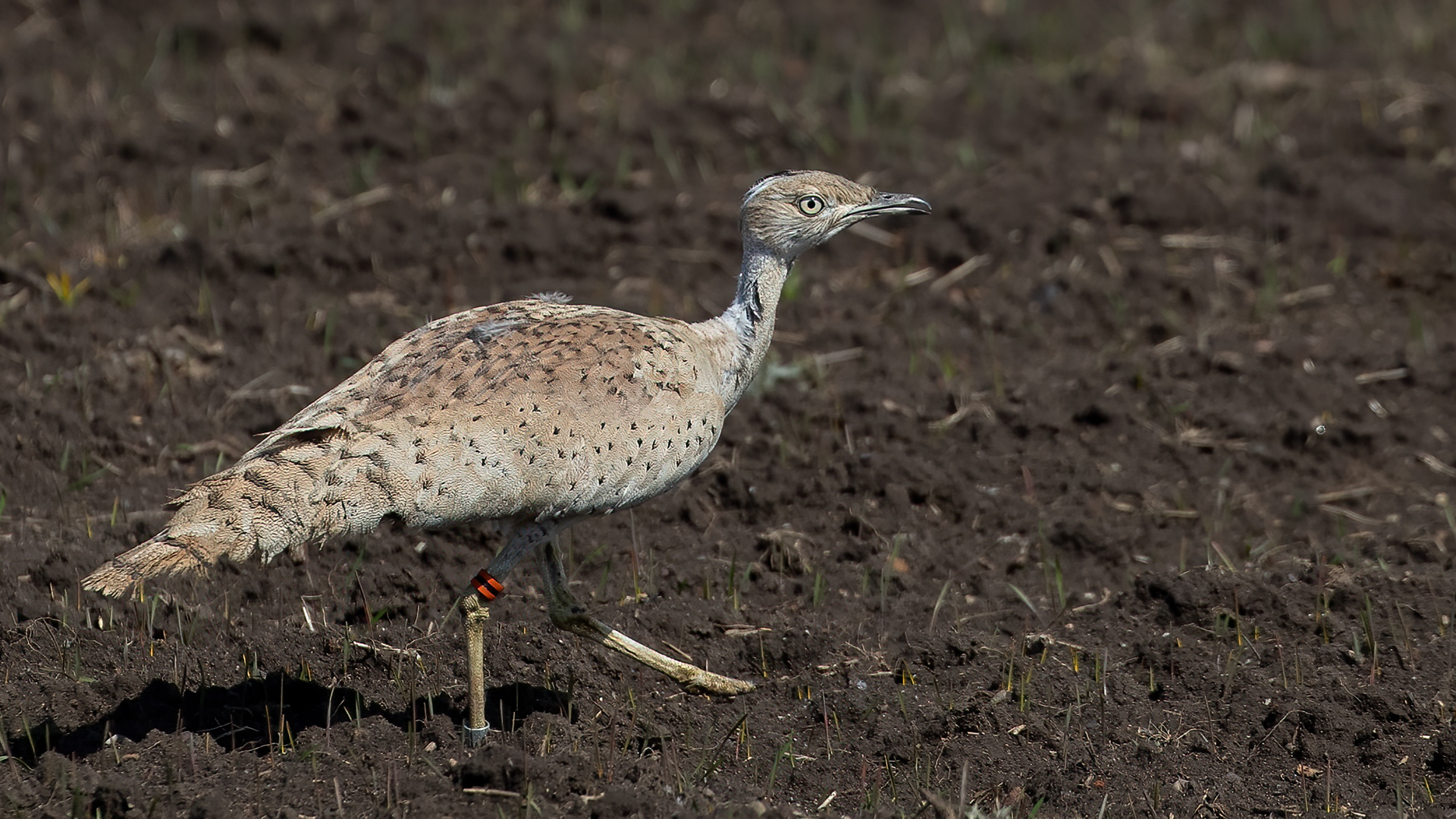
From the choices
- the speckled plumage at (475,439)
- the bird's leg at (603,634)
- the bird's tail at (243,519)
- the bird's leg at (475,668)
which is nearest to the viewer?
the bird's tail at (243,519)

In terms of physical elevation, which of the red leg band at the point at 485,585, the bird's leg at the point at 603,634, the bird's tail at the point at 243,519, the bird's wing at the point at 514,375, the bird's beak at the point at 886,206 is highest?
the bird's beak at the point at 886,206

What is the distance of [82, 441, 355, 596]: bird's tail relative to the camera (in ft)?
14.1

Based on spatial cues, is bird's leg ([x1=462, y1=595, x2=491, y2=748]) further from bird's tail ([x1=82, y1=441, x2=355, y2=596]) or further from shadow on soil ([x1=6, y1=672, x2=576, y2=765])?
bird's tail ([x1=82, y1=441, x2=355, y2=596])

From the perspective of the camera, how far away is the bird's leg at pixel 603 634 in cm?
536

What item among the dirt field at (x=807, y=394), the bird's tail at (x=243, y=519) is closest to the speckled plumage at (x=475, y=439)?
the bird's tail at (x=243, y=519)

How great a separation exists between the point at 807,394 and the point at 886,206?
1.62 meters

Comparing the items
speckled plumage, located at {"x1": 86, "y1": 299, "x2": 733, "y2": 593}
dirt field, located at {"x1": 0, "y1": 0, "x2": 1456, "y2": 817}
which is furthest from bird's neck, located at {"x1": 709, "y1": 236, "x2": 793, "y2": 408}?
dirt field, located at {"x1": 0, "y1": 0, "x2": 1456, "y2": 817}

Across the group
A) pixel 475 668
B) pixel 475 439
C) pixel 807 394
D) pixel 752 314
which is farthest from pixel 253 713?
pixel 807 394

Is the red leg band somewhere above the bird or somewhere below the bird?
below

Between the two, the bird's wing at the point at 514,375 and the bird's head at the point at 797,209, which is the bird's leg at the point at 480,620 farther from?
the bird's head at the point at 797,209

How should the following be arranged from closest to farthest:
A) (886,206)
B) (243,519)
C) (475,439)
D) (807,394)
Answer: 1. (243,519)
2. (475,439)
3. (886,206)
4. (807,394)

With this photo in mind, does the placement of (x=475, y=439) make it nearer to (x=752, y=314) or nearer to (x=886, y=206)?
(x=752, y=314)

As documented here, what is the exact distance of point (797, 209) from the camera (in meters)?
5.74

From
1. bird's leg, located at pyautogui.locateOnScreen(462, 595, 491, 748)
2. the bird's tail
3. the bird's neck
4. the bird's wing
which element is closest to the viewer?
the bird's tail
